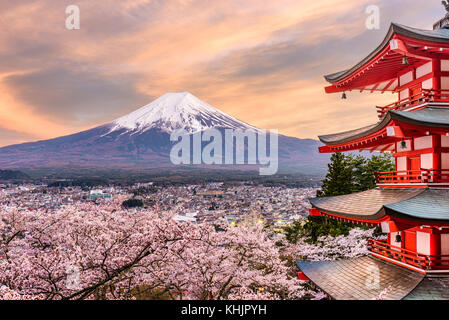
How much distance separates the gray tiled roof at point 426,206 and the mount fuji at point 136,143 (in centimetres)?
5183

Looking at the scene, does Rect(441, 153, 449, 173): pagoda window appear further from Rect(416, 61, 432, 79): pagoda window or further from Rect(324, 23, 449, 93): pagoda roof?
Rect(324, 23, 449, 93): pagoda roof

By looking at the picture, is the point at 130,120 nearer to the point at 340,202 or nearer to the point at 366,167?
the point at 366,167

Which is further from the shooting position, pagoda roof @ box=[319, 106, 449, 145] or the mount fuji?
the mount fuji

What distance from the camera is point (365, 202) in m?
6.38

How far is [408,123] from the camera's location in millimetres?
5133

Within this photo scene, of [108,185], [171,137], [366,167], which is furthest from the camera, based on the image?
[171,137]

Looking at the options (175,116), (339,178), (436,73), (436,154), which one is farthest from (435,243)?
(175,116)

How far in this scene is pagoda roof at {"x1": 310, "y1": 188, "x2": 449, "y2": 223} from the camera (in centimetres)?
478

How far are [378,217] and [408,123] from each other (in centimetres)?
163

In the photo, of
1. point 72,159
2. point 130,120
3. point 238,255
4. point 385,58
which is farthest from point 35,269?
point 130,120

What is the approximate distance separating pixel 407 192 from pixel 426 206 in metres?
0.74

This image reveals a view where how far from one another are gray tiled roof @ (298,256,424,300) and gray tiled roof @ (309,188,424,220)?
1243 millimetres

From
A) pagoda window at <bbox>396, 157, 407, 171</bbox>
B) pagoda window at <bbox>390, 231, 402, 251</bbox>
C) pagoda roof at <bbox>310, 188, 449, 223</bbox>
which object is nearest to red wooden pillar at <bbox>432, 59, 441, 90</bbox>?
pagoda window at <bbox>396, 157, 407, 171</bbox>

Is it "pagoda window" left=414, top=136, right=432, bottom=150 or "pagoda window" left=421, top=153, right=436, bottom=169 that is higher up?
"pagoda window" left=414, top=136, right=432, bottom=150
